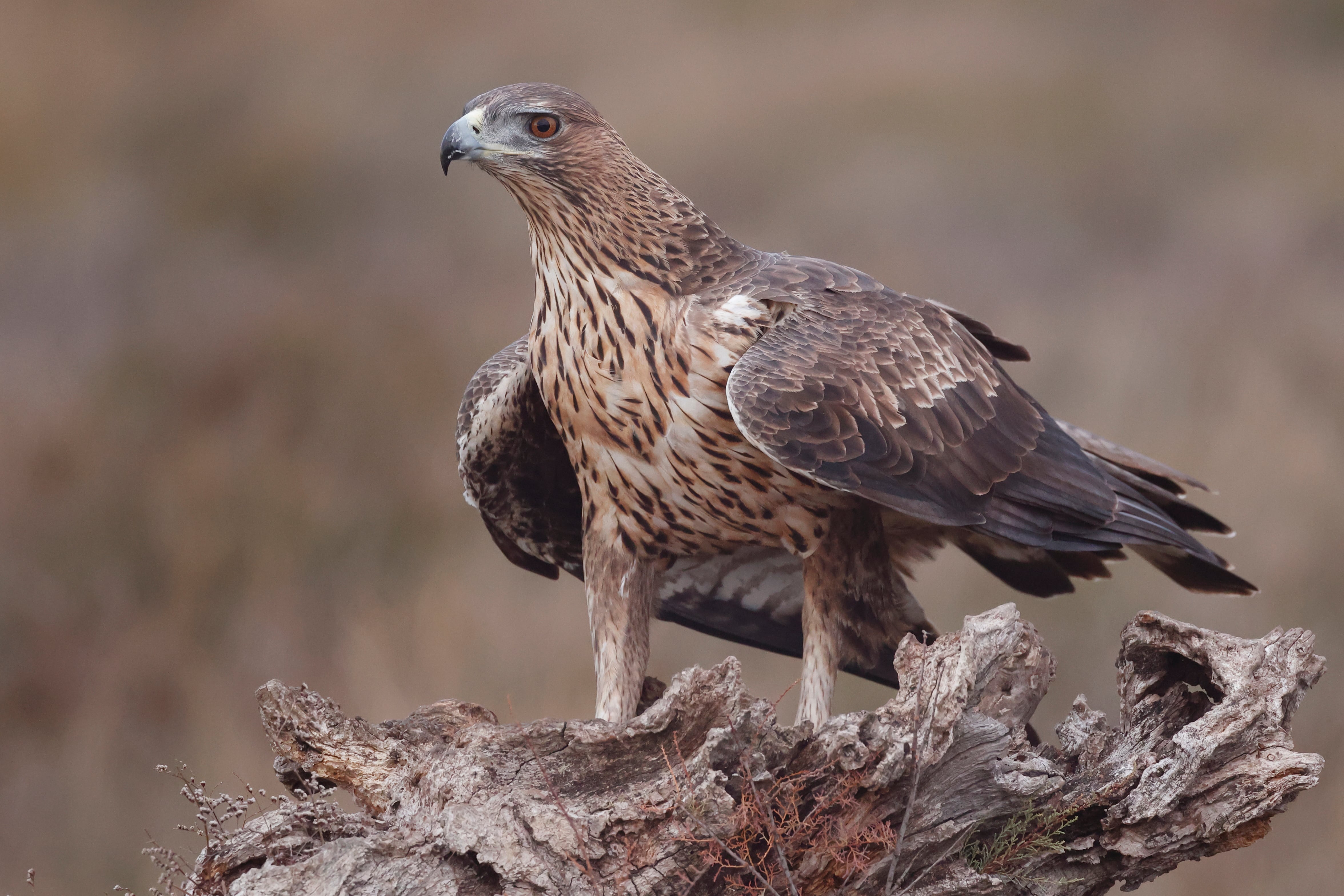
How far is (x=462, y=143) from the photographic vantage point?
3055 millimetres

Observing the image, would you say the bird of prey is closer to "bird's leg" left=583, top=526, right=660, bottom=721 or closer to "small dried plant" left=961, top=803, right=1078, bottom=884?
"bird's leg" left=583, top=526, right=660, bottom=721

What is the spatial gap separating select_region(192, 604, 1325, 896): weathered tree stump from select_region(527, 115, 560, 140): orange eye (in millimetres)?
1498

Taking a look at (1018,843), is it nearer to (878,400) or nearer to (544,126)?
(878,400)

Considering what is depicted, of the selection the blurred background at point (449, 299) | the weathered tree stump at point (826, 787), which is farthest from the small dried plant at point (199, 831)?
the blurred background at point (449, 299)

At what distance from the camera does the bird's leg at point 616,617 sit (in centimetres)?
343

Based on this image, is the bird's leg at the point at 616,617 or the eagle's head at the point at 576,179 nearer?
the eagle's head at the point at 576,179

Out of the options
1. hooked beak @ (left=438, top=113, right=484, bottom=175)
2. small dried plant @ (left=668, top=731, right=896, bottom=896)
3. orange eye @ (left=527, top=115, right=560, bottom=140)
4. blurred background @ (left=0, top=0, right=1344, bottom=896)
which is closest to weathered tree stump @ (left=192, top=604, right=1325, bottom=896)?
small dried plant @ (left=668, top=731, right=896, bottom=896)

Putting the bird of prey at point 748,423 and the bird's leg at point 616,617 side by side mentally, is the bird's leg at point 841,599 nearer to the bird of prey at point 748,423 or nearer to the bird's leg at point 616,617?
the bird of prey at point 748,423

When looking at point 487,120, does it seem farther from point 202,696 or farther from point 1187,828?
point 202,696

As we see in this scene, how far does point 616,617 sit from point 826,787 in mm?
1085

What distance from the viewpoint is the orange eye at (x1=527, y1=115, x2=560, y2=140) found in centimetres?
314

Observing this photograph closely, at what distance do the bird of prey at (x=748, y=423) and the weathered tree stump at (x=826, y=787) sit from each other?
50 centimetres

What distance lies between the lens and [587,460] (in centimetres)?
328

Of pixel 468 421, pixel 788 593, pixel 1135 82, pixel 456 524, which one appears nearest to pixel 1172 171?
pixel 1135 82
